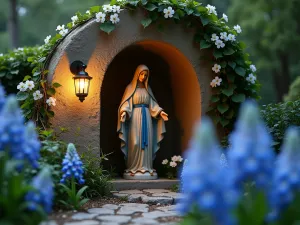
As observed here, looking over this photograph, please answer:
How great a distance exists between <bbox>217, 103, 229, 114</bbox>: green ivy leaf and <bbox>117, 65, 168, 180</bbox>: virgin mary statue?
0.81 m

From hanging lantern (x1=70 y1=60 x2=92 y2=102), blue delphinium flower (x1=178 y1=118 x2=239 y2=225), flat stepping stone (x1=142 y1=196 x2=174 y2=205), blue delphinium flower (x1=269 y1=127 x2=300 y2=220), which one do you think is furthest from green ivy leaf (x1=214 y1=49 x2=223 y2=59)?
blue delphinium flower (x1=178 y1=118 x2=239 y2=225)

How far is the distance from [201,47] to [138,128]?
5.02ft

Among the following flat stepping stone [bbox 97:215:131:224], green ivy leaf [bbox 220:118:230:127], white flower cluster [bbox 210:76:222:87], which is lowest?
flat stepping stone [bbox 97:215:131:224]

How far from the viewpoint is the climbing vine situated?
5.77m

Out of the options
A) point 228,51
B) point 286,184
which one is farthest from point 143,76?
point 286,184

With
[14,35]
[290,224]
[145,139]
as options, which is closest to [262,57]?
[14,35]

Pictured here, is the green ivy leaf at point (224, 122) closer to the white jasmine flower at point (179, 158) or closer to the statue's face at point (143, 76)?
the white jasmine flower at point (179, 158)

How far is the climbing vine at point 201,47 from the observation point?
5.77 m

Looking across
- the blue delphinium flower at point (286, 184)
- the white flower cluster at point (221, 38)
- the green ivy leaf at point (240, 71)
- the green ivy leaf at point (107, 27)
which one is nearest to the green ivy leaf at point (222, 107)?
the green ivy leaf at point (240, 71)

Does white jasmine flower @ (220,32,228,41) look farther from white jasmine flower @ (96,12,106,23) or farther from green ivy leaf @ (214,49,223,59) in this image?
white jasmine flower @ (96,12,106,23)

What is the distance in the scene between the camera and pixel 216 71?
20.3 feet

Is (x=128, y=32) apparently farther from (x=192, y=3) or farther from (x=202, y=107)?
(x=202, y=107)

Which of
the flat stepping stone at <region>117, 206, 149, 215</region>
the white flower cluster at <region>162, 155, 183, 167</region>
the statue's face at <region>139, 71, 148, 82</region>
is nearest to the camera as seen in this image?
the flat stepping stone at <region>117, 206, 149, 215</region>

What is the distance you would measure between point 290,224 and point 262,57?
44.2ft
